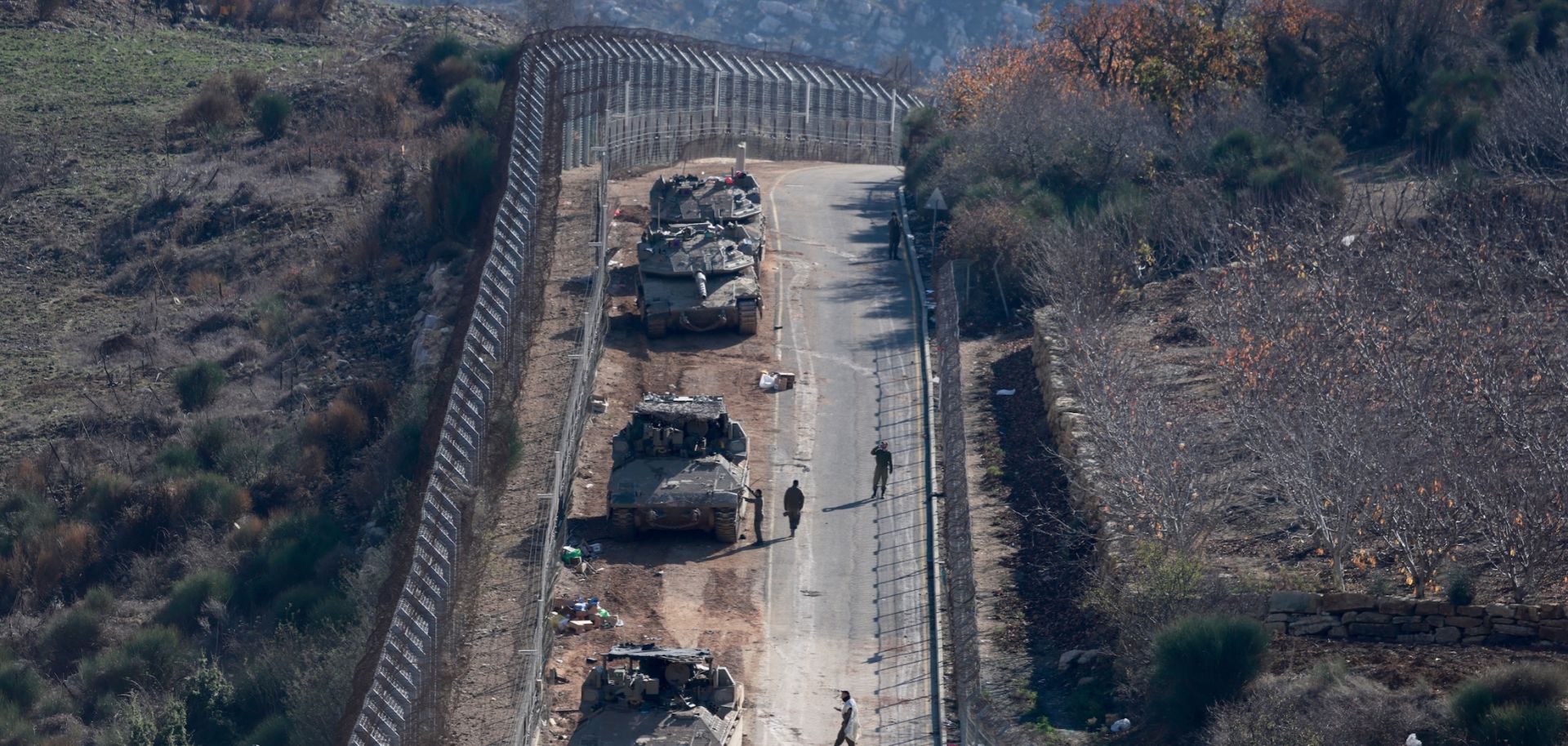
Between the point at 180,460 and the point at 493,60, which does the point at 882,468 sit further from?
the point at 493,60

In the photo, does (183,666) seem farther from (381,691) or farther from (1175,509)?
(1175,509)

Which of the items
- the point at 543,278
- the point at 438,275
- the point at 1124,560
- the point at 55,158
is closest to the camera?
the point at 1124,560

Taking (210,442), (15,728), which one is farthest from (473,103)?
(15,728)

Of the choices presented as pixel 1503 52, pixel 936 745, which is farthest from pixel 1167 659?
pixel 1503 52

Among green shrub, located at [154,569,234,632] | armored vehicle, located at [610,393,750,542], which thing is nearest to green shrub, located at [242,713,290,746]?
green shrub, located at [154,569,234,632]

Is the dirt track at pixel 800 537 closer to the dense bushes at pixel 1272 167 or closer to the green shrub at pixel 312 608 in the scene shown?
the green shrub at pixel 312 608

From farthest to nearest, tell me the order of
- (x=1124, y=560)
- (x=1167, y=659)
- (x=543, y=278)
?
(x=543, y=278) < (x=1124, y=560) < (x=1167, y=659)

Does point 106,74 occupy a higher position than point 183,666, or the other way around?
point 106,74
